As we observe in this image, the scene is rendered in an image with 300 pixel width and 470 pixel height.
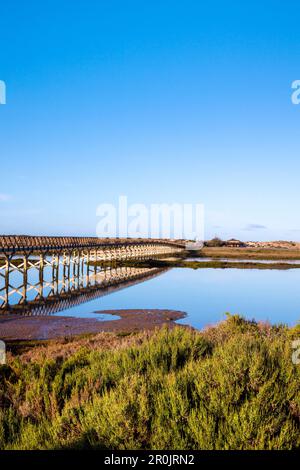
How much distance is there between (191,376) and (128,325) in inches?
500

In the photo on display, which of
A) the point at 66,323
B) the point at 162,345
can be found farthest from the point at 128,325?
the point at 162,345

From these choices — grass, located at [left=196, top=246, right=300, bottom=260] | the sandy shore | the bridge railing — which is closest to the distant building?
grass, located at [left=196, top=246, right=300, bottom=260]

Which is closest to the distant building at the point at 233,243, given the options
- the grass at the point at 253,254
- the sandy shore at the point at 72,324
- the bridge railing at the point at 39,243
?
the grass at the point at 253,254

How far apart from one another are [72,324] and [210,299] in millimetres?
10693

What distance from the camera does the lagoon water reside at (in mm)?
21406

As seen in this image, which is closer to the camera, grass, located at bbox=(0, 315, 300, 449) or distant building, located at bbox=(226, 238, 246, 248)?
grass, located at bbox=(0, 315, 300, 449)

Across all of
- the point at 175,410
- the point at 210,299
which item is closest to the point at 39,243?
the point at 210,299

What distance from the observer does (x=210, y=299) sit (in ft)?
87.5

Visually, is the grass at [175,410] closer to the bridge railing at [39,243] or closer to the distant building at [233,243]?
the bridge railing at [39,243]

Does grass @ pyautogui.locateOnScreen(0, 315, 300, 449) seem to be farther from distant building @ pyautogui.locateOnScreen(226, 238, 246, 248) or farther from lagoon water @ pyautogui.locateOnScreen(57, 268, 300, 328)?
distant building @ pyautogui.locateOnScreen(226, 238, 246, 248)

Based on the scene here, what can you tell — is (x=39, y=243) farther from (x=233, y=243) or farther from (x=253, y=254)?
(x=233, y=243)

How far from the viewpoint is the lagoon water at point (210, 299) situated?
Answer: 21.4 m

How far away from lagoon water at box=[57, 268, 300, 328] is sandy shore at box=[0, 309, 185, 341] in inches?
42.3
